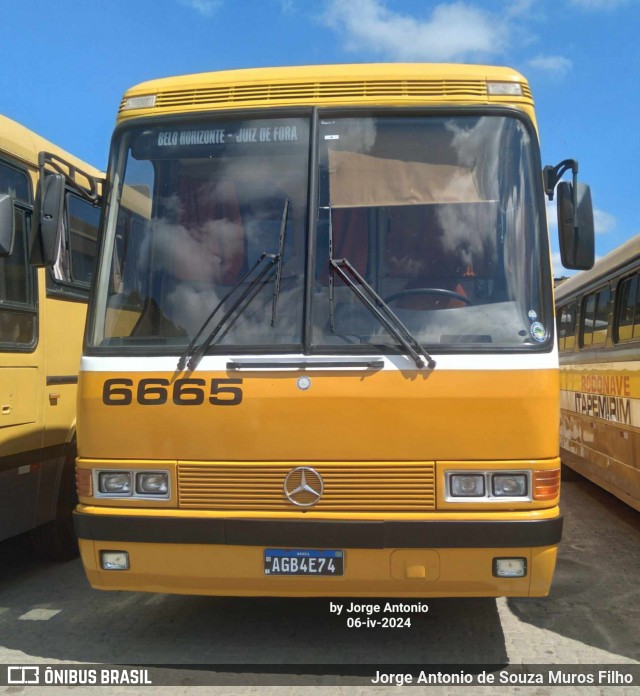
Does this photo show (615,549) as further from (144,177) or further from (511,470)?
(144,177)

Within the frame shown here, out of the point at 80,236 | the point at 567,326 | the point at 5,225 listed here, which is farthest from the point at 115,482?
the point at 567,326

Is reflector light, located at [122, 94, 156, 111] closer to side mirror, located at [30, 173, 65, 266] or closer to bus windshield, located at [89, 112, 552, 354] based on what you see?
bus windshield, located at [89, 112, 552, 354]

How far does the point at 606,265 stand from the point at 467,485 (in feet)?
17.1

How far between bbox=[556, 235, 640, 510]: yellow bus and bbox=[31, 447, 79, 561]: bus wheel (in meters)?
4.90

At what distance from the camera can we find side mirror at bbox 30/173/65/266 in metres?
4.66

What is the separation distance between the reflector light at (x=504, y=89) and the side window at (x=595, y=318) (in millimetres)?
4219

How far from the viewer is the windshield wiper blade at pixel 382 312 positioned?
4121 millimetres

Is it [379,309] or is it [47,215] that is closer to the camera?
[379,309]

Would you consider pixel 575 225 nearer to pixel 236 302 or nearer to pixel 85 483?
pixel 236 302

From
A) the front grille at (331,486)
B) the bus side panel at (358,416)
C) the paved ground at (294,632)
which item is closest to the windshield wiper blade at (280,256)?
the bus side panel at (358,416)

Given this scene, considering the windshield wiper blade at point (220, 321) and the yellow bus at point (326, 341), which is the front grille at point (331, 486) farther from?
the windshield wiper blade at point (220, 321)

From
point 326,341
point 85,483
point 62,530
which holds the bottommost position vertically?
point 62,530

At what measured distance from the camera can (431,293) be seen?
4363mm

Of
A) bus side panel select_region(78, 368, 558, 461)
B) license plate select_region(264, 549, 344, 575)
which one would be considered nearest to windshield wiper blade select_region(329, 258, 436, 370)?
bus side panel select_region(78, 368, 558, 461)
